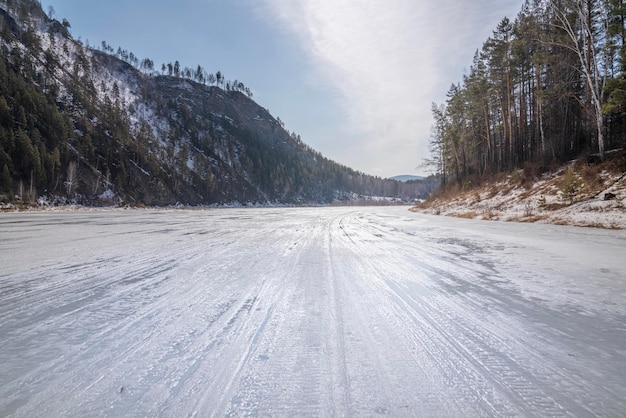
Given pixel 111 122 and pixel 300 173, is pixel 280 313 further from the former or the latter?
pixel 300 173

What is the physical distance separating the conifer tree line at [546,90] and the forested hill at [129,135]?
68612 millimetres

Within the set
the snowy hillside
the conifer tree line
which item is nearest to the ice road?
the snowy hillside

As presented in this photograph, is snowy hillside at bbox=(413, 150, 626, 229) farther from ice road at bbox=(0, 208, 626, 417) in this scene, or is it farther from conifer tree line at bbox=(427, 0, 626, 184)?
ice road at bbox=(0, 208, 626, 417)

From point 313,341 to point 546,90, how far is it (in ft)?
86.7

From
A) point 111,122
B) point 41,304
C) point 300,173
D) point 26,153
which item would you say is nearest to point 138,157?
point 111,122

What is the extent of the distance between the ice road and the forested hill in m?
63.6

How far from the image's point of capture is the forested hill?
214 feet

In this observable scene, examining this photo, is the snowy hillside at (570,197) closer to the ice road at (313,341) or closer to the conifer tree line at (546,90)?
the conifer tree line at (546,90)

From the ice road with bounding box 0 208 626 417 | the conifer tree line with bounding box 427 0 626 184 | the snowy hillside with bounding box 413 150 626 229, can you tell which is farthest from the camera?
the conifer tree line with bounding box 427 0 626 184

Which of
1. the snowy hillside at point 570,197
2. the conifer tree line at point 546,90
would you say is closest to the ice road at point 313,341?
the snowy hillside at point 570,197

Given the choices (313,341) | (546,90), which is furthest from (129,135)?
(313,341)

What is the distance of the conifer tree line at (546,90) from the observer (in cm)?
1656

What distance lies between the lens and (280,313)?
283 centimetres

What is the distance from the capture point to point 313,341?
2.26 meters
